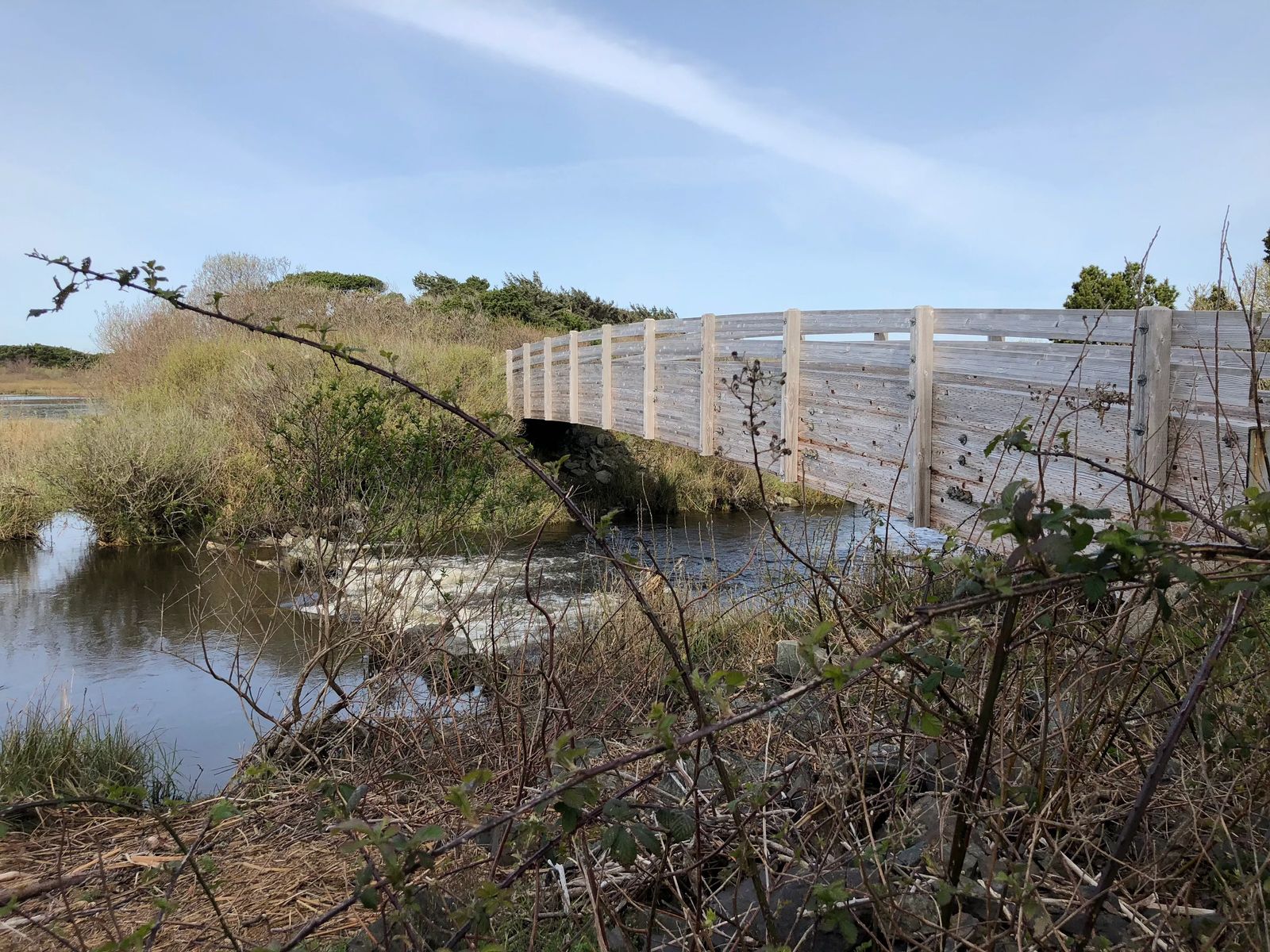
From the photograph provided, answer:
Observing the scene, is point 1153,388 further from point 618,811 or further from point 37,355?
point 37,355

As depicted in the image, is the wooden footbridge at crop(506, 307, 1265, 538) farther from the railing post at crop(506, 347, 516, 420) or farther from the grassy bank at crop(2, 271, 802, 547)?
the railing post at crop(506, 347, 516, 420)

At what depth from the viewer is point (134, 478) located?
13.6 m

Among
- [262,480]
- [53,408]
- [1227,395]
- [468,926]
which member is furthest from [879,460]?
[53,408]

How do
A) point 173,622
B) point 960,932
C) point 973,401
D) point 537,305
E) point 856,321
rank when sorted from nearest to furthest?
1. point 960,932
2. point 973,401
3. point 856,321
4. point 173,622
5. point 537,305

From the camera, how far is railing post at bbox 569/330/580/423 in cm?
1413

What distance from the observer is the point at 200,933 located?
9.31 ft

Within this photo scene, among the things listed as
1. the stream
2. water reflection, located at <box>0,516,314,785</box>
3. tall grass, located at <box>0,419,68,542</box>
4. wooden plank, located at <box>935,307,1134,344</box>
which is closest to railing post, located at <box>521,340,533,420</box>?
the stream

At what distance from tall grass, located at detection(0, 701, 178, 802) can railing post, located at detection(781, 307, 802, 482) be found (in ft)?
15.4

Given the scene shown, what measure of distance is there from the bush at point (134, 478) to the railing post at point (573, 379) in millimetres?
5074

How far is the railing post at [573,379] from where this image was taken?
14.1 meters

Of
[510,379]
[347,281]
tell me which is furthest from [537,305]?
[510,379]

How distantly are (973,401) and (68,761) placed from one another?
5.36 m

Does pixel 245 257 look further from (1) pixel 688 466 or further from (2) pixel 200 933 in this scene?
(2) pixel 200 933

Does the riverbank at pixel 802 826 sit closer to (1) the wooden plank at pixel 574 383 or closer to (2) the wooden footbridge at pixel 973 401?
(2) the wooden footbridge at pixel 973 401
